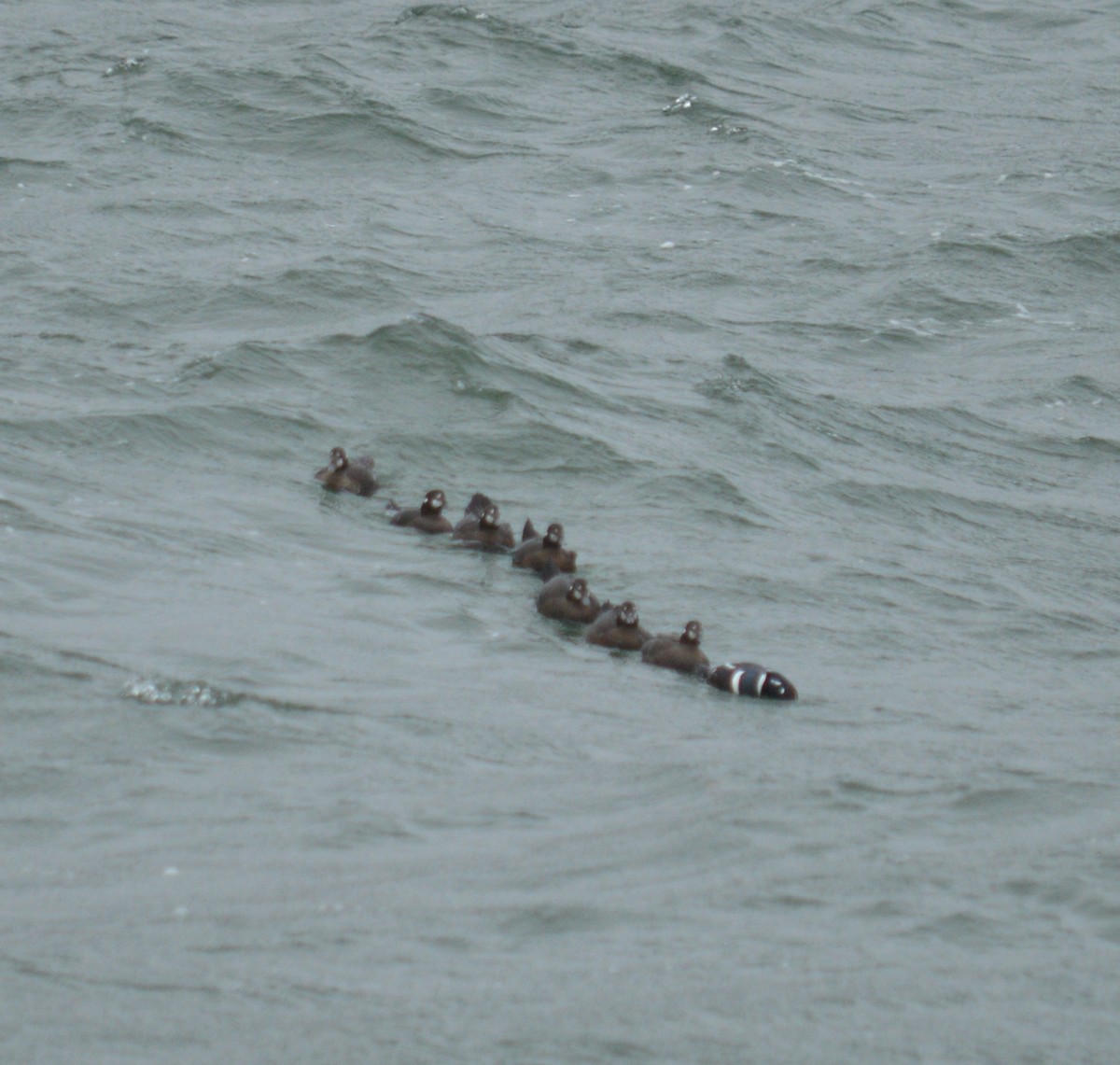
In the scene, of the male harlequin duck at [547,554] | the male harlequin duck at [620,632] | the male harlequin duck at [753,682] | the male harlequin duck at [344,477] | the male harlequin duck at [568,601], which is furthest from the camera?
the male harlequin duck at [344,477]

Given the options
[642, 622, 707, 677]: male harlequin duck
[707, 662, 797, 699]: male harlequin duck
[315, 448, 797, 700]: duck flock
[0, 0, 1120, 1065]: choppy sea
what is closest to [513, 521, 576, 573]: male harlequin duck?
[315, 448, 797, 700]: duck flock

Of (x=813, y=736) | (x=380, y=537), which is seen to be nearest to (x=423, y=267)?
(x=380, y=537)

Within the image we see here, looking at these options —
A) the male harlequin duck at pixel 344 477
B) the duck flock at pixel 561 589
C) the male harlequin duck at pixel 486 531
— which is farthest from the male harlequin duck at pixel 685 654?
the male harlequin duck at pixel 344 477

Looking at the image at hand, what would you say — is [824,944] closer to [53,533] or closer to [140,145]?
[53,533]

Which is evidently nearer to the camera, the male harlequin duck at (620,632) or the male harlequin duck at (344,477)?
the male harlequin duck at (620,632)

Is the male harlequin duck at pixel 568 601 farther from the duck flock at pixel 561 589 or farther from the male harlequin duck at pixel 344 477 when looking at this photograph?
the male harlequin duck at pixel 344 477

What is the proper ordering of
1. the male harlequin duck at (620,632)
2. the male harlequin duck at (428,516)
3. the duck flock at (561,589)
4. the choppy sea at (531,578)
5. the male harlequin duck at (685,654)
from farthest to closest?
the male harlequin duck at (428,516)
the male harlequin duck at (620,632)
the male harlequin duck at (685,654)
the duck flock at (561,589)
the choppy sea at (531,578)

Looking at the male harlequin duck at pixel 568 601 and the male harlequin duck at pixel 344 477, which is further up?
the male harlequin duck at pixel 344 477
